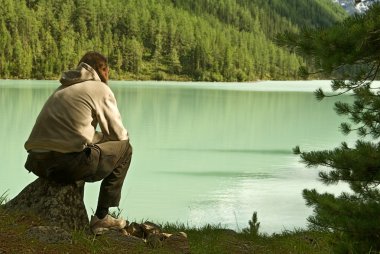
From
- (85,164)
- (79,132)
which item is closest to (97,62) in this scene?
(79,132)

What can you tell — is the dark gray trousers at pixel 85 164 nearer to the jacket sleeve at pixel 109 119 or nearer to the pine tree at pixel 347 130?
the jacket sleeve at pixel 109 119

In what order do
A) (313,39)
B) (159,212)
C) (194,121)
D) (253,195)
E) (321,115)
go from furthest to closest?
1. (321,115)
2. (194,121)
3. (253,195)
4. (159,212)
5. (313,39)

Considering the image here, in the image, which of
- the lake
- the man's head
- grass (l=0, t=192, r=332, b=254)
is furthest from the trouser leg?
the lake

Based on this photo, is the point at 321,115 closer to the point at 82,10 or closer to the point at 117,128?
the point at 117,128

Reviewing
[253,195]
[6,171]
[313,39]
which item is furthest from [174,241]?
[6,171]

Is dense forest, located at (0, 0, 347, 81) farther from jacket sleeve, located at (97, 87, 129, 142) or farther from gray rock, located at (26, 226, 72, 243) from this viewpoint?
gray rock, located at (26, 226, 72, 243)

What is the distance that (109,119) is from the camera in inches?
276

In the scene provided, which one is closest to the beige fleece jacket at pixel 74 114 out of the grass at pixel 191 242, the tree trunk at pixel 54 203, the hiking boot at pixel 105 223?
the tree trunk at pixel 54 203

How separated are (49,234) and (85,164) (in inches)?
35.7

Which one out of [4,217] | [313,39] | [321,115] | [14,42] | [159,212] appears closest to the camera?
[313,39]

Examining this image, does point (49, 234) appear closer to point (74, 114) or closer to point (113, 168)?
point (113, 168)

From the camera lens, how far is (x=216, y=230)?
8.96m

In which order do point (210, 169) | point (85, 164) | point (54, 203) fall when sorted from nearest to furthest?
point (85, 164), point (54, 203), point (210, 169)

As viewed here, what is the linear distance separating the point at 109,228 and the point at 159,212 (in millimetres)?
6979
